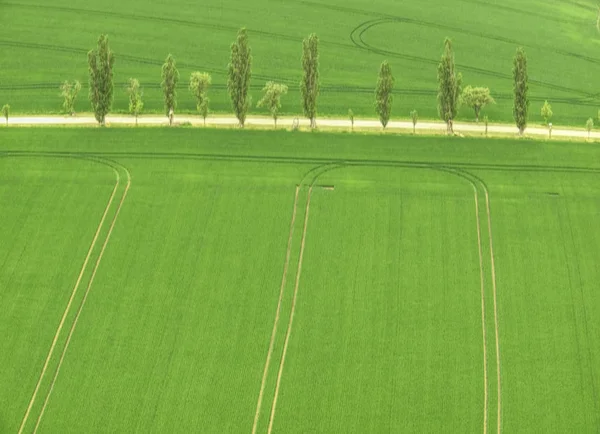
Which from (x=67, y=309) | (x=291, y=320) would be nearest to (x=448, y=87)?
(x=291, y=320)

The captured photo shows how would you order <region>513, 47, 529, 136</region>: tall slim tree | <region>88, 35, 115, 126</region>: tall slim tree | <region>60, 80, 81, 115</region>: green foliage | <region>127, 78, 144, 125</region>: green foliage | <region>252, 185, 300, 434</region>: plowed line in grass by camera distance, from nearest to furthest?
1. <region>252, 185, 300, 434</region>: plowed line in grass
2. <region>513, 47, 529, 136</region>: tall slim tree
3. <region>88, 35, 115, 126</region>: tall slim tree
4. <region>127, 78, 144, 125</region>: green foliage
5. <region>60, 80, 81, 115</region>: green foliage

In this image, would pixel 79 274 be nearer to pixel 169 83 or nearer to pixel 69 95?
pixel 169 83

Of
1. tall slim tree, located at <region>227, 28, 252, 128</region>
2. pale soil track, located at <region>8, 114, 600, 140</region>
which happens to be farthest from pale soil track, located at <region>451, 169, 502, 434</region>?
tall slim tree, located at <region>227, 28, 252, 128</region>

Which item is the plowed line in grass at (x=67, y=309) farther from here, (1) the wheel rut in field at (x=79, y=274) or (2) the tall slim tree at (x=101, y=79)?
(2) the tall slim tree at (x=101, y=79)

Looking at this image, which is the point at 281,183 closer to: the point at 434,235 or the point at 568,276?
the point at 434,235

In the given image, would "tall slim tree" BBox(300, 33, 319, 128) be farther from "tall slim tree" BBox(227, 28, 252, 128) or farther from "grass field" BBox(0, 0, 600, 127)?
"tall slim tree" BBox(227, 28, 252, 128)

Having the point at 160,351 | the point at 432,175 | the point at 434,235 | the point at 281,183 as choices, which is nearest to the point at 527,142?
the point at 432,175
